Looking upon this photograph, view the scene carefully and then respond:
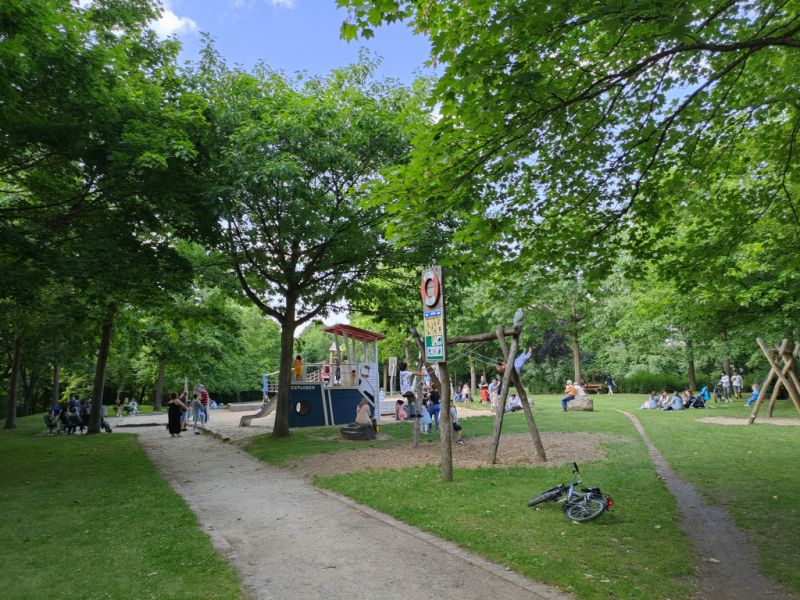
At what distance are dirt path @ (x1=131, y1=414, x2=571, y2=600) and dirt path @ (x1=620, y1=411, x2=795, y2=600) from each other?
1427 millimetres

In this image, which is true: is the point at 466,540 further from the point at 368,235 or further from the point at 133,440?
the point at 133,440

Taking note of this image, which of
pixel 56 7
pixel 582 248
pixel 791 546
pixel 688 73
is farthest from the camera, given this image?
pixel 56 7

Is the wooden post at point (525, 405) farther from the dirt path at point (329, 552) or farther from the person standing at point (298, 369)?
the person standing at point (298, 369)

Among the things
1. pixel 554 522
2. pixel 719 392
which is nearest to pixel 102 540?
pixel 554 522

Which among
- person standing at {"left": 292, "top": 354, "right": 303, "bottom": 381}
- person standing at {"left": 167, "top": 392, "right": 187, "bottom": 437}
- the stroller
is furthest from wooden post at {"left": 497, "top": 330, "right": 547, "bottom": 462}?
the stroller

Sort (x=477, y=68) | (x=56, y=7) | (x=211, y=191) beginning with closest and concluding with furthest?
(x=477, y=68), (x=56, y=7), (x=211, y=191)

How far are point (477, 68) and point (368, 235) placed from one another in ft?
32.1

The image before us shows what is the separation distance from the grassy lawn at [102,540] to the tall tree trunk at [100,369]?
8.51 m

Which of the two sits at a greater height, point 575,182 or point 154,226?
point 154,226

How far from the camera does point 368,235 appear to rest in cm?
1479

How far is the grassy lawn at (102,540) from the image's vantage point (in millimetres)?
4645

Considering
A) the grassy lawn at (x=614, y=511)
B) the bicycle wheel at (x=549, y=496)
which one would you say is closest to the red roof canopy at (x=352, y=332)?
the grassy lawn at (x=614, y=511)

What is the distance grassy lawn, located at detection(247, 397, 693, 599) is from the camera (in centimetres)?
467

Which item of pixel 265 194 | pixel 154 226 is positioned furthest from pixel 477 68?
pixel 154 226
